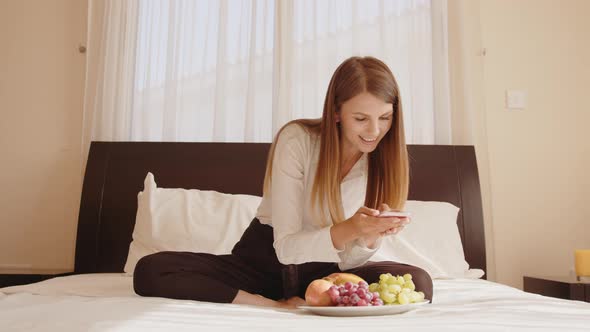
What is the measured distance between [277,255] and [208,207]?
37.2 inches

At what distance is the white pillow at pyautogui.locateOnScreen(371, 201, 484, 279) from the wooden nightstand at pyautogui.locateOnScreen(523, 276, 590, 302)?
1.09ft

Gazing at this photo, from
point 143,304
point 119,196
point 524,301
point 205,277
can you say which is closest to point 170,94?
point 119,196

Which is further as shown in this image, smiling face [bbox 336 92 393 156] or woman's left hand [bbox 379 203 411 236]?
smiling face [bbox 336 92 393 156]

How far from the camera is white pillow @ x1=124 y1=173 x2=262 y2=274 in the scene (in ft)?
8.69

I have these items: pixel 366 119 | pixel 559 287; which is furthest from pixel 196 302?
pixel 559 287

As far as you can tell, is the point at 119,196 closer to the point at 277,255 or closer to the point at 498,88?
the point at 277,255

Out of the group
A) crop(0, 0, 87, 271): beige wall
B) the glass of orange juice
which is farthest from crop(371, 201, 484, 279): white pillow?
crop(0, 0, 87, 271): beige wall

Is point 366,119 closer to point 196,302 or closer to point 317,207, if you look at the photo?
point 317,207

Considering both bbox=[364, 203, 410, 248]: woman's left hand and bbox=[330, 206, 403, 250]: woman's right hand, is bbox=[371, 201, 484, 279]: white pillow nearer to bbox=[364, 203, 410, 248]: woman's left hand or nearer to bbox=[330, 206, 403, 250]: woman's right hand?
bbox=[364, 203, 410, 248]: woman's left hand

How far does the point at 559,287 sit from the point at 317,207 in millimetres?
1408

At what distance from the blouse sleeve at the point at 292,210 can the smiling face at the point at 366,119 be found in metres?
0.18

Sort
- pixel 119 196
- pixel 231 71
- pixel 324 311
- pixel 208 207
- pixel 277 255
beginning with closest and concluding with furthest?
pixel 324 311 → pixel 277 255 → pixel 208 207 → pixel 119 196 → pixel 231 71

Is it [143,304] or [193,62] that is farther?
[193,62]

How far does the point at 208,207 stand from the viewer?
9.16 feet
